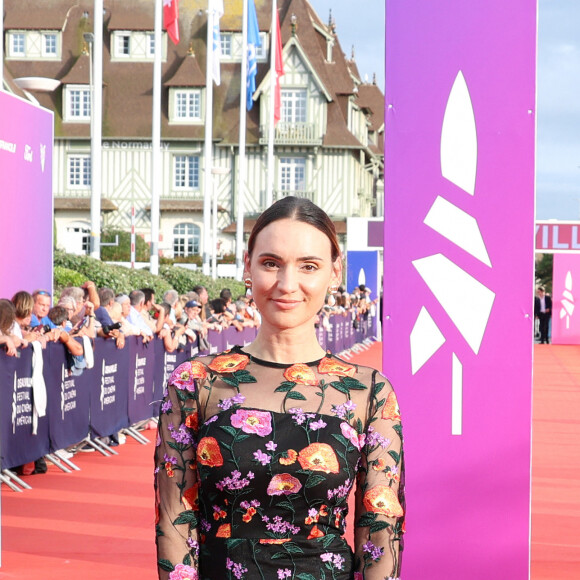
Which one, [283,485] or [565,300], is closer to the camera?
[283,485]

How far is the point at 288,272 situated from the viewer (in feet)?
9.34

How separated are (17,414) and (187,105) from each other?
50.6 metres

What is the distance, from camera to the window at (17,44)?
5959cm

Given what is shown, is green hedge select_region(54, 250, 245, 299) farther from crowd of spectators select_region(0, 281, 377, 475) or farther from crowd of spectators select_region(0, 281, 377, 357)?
crowd of spectators select_region(0, 281, 377, 475)

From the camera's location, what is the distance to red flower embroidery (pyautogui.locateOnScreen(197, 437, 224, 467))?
107 inches

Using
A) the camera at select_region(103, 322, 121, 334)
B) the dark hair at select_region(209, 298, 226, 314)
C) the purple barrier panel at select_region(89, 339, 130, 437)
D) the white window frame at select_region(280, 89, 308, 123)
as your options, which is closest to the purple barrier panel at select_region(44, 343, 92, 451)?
the purple barrier panel at select_region(89, 339, 130, 437)

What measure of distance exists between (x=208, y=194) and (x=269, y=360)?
30918mm

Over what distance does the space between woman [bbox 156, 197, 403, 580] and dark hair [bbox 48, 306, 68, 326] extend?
9006 mm

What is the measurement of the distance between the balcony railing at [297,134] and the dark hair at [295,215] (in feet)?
184

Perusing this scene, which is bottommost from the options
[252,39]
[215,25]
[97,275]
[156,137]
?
[97,275]

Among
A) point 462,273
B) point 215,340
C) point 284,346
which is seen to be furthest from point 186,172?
point 284,346

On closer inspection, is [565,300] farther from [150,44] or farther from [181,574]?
[181,574]

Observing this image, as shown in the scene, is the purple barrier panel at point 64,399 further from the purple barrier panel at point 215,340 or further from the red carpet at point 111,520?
Answer: the purple barrier panel at point 215,340

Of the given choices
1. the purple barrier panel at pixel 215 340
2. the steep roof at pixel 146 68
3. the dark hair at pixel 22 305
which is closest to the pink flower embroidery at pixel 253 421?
the dark hair at pixel 22 305
